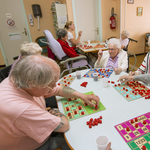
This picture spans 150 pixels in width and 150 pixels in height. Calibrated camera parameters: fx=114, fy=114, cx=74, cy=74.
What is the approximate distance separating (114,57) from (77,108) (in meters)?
1.35

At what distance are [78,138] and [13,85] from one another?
0.52 metres

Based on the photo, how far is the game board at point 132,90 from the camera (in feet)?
3.48

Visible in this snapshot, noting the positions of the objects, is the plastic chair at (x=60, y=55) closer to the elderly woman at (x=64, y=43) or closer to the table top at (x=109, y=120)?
the elderly woman at (x=64, y=43)

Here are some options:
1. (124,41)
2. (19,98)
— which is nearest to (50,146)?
(19,98)

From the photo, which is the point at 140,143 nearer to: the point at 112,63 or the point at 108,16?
the point at 112,63

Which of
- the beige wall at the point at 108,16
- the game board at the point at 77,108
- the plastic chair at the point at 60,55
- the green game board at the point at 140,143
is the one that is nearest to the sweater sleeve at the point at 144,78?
the game board at the point at 77,108

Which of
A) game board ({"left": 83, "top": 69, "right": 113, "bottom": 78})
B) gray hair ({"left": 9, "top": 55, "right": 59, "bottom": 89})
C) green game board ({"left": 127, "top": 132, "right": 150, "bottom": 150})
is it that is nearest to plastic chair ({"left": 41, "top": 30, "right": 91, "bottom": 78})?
game board ({"left": 83, "top": 69, "right": 113, "bottom": 78})

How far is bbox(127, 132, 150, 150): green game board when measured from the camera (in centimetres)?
63

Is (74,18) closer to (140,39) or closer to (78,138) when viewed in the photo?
(140,39)

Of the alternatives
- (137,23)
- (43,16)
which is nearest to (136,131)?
(43,16)

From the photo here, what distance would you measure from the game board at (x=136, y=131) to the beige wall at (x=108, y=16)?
403cm

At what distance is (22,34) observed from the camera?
14.4ft

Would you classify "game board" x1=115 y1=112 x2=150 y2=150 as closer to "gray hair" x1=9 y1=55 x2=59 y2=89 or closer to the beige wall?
"gray hair" x1=9 y1=55 x2=59 y2=89

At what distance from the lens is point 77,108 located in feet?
3.28
